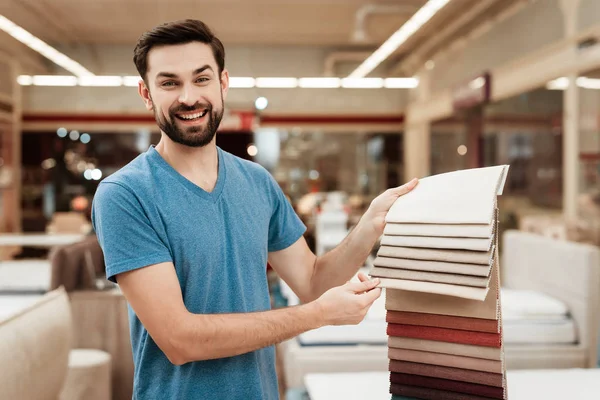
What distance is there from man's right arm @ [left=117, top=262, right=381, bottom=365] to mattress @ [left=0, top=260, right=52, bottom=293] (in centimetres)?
377

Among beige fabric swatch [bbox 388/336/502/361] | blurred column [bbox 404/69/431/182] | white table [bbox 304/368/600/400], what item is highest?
blurred column [bbox 404/69/431/182]

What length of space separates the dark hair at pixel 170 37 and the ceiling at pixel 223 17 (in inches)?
228

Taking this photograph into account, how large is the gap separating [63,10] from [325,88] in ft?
15.1

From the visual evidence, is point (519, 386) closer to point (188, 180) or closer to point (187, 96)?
point (188, 180)

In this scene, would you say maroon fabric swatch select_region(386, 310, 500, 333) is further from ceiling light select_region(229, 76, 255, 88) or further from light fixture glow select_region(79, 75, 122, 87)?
light fixture glow select_region(79, 75, 122, 87)

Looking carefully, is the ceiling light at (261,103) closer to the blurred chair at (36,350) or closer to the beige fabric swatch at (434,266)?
the blurred chair at (36,350)

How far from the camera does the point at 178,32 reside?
1.53 meters

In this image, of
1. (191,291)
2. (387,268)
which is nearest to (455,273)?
(387,268)

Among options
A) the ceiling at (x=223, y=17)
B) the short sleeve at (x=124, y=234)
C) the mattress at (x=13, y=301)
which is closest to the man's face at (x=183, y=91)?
the short sleeve at (x=124, y=234)

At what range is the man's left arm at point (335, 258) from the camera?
169 centimetres

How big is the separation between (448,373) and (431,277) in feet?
0.83

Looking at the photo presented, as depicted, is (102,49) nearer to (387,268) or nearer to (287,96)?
(287,96)

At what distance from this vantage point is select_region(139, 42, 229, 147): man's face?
1.54m

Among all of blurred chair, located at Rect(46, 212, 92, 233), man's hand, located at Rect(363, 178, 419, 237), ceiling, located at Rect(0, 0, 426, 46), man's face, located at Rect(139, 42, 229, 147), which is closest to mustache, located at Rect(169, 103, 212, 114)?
man's face, located at Rect(139, 42, 229, 147)
